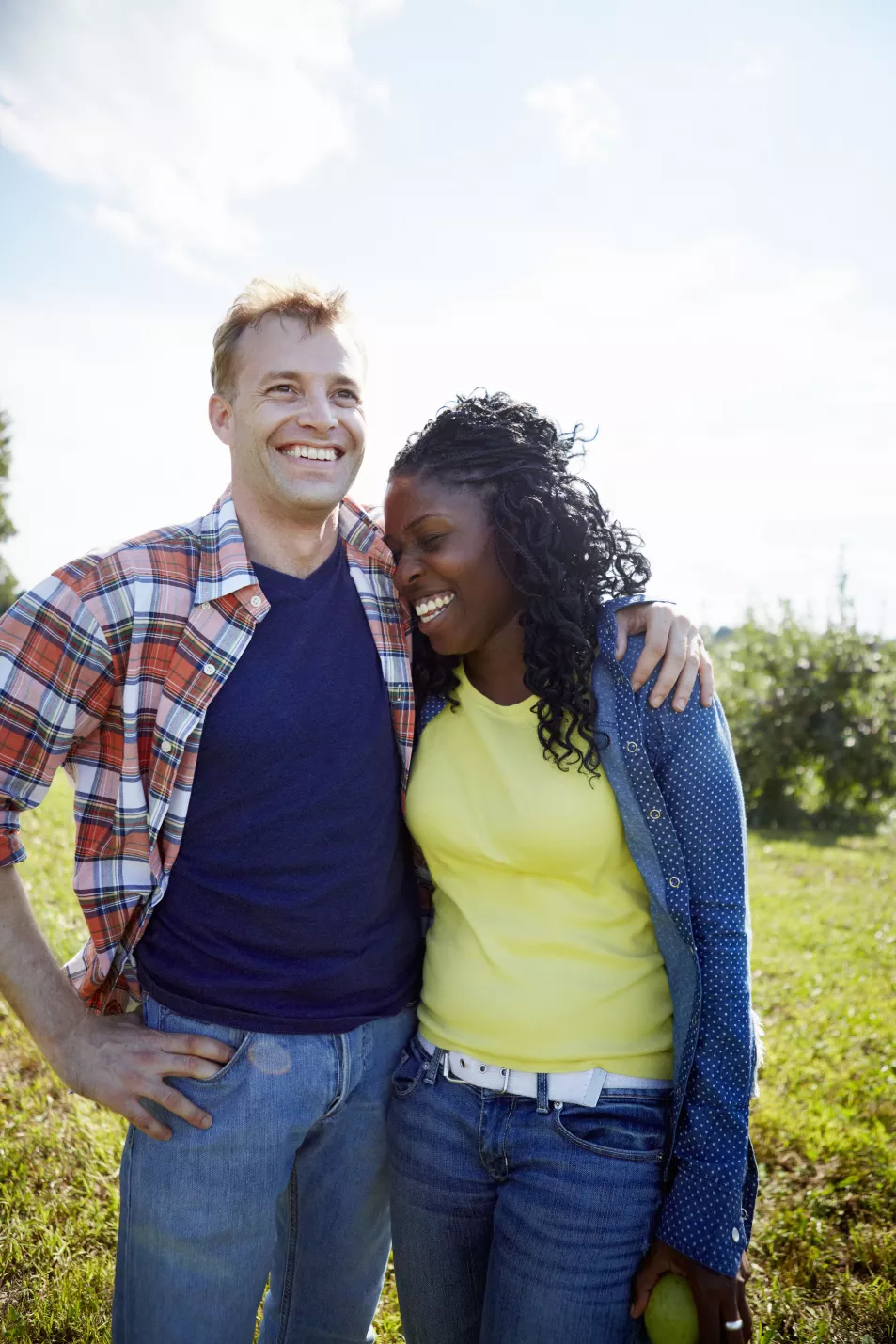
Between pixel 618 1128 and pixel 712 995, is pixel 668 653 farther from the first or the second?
pixel 618 1128

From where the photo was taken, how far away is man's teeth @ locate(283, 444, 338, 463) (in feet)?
8.33

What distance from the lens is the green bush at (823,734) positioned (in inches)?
547

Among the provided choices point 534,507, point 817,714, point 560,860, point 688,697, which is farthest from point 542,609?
point 817,714

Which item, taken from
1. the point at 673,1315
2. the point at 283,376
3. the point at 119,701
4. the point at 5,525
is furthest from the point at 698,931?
the point at 5,525

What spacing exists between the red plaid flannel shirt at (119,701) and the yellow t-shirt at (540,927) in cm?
36

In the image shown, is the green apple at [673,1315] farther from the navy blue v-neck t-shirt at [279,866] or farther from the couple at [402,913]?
the navy blue v-neck t-shirt at [279,866]

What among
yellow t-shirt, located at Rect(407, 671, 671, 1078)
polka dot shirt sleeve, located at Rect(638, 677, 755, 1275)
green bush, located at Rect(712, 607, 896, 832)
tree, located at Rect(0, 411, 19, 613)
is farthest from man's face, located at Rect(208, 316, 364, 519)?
tree, located at Rect(0, 411, 19, 613)

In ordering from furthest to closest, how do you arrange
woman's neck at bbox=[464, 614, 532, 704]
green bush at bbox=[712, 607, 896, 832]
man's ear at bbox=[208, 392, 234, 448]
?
green bush at bbox=[712, 607, 896, 832] < man's ear at bbox=[208, 392, 234, 448] < woman's neck at bbox=[464, 614, 532, 704]

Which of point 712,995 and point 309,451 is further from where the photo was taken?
point 309,451

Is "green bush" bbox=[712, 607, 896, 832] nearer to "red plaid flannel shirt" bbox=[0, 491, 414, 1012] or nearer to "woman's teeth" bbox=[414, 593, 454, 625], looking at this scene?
"woman's teeth" bbox=[414, 593, 454, 625]

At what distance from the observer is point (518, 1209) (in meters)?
2.04

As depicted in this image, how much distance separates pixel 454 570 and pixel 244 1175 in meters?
1.59

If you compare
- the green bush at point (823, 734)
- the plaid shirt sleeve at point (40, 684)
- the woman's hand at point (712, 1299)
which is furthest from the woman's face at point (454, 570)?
the green bush at point (823, 734)

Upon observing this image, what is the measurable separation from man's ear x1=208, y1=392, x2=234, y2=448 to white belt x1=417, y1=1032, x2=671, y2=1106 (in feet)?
6.10
